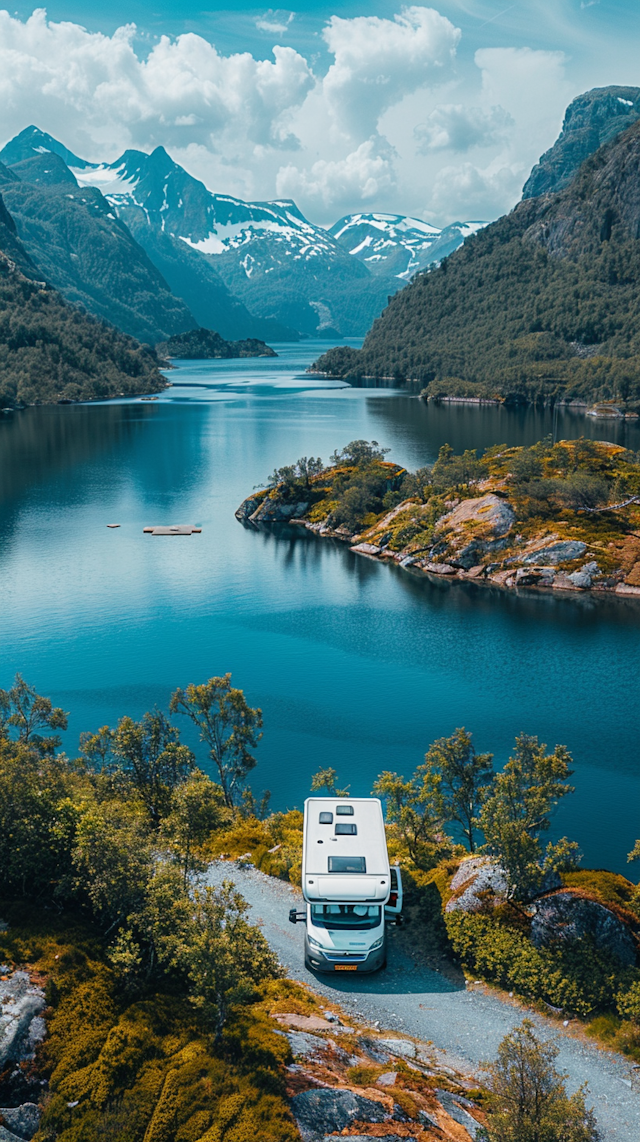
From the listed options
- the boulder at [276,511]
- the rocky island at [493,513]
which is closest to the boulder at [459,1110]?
the rocky island at [493,513]

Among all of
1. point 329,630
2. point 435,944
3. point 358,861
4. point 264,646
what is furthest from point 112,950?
point 329,630

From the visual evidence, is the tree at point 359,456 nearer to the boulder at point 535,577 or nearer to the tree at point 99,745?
the boulder at point 535,577

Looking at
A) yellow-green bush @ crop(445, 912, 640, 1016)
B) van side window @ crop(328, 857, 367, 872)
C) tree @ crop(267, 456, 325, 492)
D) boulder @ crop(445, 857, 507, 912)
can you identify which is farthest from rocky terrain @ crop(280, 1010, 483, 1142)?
tree @ crop(267, 456, 325, 492)

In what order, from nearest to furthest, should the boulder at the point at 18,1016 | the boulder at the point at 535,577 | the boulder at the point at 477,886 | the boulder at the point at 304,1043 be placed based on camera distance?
the boulder at the point at 18,1016
the boulder at the point at 304,1043
the boulder at the point at 477,886
the boulder at the point at 535,577

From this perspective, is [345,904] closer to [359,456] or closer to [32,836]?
[32,836]

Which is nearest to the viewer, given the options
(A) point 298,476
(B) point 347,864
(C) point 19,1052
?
(C) point 19,1052

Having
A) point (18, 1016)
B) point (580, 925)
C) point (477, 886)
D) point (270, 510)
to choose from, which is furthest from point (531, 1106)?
point (270, 510)

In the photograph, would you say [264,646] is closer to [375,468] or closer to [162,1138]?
[162,1138]
